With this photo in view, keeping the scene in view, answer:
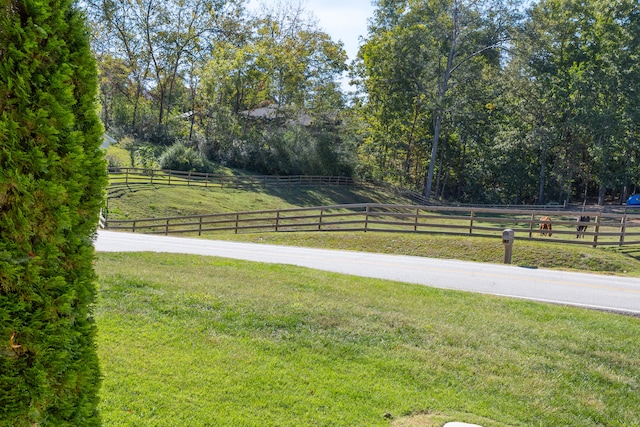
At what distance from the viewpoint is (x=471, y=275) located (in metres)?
11.0

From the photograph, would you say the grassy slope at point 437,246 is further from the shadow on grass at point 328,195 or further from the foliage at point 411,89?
the foliage at point 411,89

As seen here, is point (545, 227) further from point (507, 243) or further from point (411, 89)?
point (411, 89)

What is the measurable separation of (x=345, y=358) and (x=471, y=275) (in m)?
6.78

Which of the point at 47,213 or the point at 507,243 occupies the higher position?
the point at 47,213

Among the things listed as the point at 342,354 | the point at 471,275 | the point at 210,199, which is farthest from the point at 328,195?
the point at 342,354

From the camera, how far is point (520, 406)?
4.33m

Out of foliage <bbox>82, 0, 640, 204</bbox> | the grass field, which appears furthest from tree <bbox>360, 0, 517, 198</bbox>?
the grass field

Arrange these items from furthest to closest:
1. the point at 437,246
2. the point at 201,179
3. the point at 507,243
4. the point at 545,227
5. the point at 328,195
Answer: the point at 328,195
the point at 201,179
the point at 545,227
the point at 437,246
the point at 507,243

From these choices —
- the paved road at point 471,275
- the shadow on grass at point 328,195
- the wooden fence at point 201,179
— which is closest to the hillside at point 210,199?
the shadow on grass at point 328,195

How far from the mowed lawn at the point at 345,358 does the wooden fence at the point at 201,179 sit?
25557mm

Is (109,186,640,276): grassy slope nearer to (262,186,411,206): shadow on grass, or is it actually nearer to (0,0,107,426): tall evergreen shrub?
(262,186,411,206): shadow on grass

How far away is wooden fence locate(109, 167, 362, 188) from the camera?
109 ft

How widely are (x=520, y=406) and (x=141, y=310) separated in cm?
414

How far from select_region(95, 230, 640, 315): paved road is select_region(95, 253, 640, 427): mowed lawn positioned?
4.21ft
